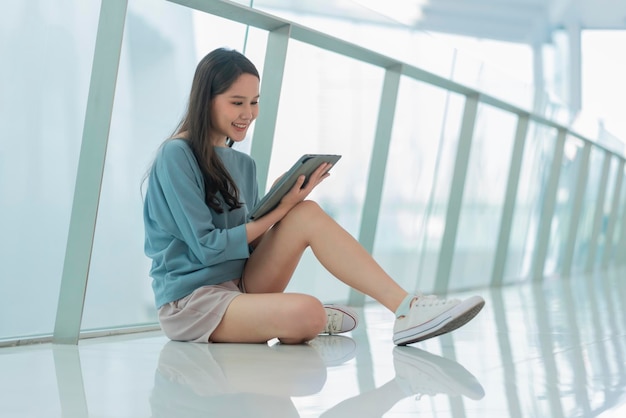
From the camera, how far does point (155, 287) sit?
286 cm

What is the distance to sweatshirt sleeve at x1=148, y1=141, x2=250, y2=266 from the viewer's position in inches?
106

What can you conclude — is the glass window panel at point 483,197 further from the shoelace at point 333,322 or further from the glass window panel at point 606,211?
the glass window panel at point 606,211

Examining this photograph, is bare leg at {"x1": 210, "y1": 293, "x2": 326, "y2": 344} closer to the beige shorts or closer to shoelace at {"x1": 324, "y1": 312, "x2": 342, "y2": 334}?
the beige shorts

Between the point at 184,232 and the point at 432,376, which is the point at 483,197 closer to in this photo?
the point at 184,232

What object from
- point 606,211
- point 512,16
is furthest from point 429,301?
point 606,211

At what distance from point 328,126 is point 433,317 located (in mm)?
3180

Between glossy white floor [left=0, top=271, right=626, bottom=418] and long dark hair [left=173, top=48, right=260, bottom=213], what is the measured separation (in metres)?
0.56

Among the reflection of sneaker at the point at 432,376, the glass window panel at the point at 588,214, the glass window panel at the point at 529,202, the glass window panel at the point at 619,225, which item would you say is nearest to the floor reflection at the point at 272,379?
the reflection of sneaker at the point at 432,376

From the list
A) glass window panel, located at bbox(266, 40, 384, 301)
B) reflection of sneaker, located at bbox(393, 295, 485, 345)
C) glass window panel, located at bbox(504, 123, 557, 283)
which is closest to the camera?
reflection of sneaker, located at bbox(393, 295, 485, 345)

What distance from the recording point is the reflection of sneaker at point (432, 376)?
198 centimetres

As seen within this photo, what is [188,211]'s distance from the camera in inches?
105

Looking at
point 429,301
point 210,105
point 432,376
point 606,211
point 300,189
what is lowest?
point 432,376

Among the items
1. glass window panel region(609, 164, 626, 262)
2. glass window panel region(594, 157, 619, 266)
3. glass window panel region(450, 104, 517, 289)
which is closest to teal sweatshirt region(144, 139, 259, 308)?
glass window panel region(450, 104, 517, 289)

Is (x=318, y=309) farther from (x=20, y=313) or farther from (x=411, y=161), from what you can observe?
(x=411, y=161)
